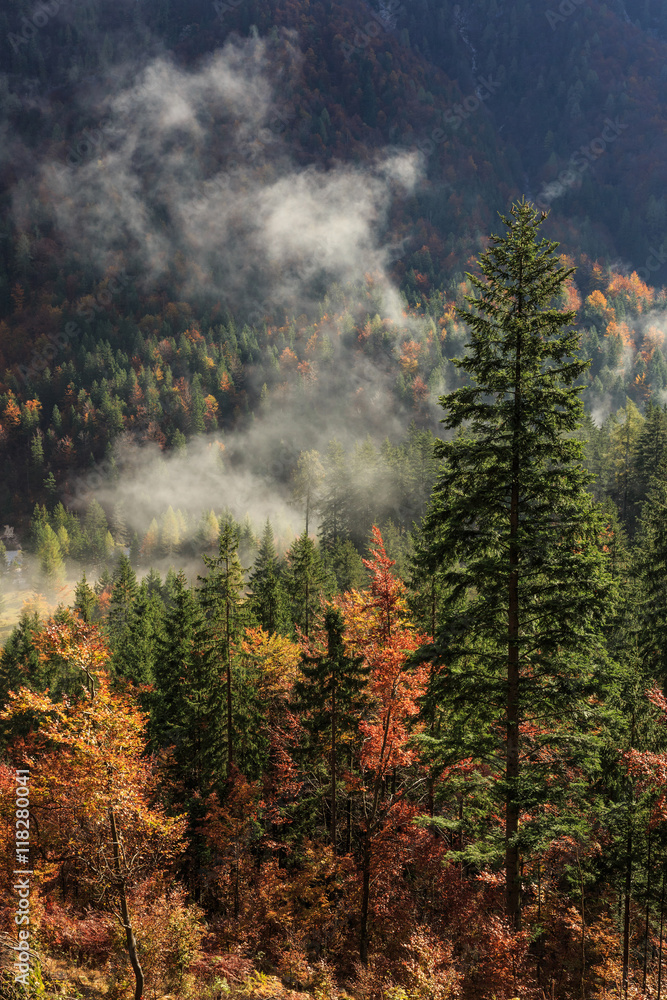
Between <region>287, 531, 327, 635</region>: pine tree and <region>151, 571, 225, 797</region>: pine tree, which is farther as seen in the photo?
<region>287, 531, 327, 635</region>: pine tree

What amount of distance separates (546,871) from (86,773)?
15938 mm

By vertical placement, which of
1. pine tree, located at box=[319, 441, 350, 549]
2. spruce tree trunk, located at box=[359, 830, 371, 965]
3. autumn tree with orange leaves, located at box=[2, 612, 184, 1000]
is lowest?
spruce tree trunk, located at box=[359, 830, 371, 965]

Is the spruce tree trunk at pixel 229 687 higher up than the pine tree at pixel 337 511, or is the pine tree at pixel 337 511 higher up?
the pine tree at pixel 337 511

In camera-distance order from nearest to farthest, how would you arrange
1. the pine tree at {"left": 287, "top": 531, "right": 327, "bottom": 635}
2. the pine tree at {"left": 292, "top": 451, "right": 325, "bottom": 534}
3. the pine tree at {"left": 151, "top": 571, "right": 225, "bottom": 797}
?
→ the pine tree at {"left": 151, "top": 571, "right": 225, "bottom": 797} → the pine tree at {"left": 287, "top": 531, "right": 327, "bottom": 635} → the pine tree at {"left": 292, "top": 451, "right": 325, "bottom": 534}

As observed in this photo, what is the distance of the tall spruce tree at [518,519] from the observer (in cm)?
1000

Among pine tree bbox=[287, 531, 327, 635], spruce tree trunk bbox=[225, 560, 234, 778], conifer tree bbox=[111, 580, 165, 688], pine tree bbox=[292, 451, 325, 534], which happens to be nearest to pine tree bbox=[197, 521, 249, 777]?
spruce tree trunk bbox=[225, 560, 234, 778]

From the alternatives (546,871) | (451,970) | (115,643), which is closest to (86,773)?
(451,970)

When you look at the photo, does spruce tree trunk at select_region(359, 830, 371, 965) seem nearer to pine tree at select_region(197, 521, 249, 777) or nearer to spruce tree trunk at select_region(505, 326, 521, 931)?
spruce tree trunk at select_region(505, 326, 521, 931)

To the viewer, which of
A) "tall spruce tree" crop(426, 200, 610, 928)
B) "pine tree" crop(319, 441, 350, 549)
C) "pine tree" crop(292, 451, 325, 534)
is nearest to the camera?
"tall spruce tree" crop(426, 200, 610, 928)

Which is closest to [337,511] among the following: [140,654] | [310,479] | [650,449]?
[310,479]

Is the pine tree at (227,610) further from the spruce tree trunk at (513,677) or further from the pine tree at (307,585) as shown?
the spruce tree trunk at (513,677)

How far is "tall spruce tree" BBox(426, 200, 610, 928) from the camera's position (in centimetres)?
1000

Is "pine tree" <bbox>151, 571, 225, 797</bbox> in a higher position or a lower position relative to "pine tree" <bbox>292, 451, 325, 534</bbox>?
lower

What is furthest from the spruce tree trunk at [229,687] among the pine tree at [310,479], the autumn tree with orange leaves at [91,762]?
the pine tree at [310,479]
